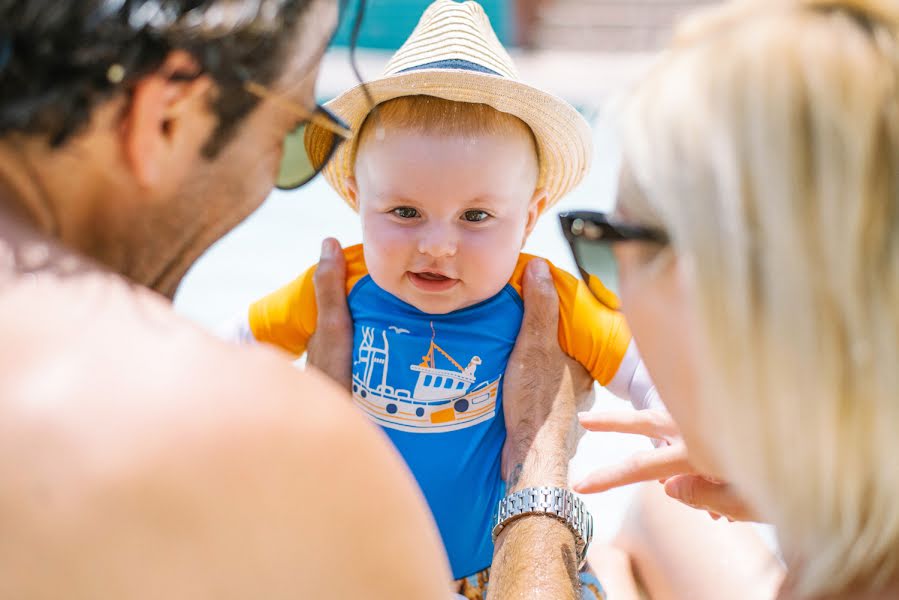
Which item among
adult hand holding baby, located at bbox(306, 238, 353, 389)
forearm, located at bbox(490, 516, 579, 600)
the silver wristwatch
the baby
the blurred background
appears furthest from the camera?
the blurred background

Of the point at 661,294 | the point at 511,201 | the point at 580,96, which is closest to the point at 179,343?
the point at 661,294

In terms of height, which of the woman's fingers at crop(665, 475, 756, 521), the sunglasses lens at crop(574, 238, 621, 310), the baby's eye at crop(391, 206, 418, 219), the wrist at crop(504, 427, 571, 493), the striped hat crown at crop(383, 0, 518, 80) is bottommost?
the wrist at crop(504, 427, 571, 493)

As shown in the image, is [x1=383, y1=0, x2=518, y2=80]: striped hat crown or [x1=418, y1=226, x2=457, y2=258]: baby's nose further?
[x1=383, y1=0, x2=518, y2=80]: striped hat crown

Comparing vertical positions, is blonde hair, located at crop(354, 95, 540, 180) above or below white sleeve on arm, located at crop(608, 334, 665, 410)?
above

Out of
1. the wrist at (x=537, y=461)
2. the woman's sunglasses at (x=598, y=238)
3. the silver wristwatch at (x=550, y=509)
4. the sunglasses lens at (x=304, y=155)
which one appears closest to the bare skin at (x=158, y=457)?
the sunglasses lens at (x=304, y=155)

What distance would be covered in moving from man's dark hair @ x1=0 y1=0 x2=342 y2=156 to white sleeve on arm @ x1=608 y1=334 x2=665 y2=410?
5.41 ft

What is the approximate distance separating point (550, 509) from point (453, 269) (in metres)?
0.73

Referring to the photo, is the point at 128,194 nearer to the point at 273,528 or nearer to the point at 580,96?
the point at 273,528

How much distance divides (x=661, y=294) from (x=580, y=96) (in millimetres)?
11036

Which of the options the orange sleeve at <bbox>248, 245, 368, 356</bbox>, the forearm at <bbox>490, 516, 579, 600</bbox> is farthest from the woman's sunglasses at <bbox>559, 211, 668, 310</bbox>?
the orange sleeve at <bbox>248, 245, 368, 356</bbox>

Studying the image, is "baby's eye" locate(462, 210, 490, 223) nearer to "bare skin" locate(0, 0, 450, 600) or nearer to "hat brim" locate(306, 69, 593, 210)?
"hat brim" locate(306, 69, 593, 210)

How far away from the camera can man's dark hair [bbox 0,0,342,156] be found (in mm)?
1286

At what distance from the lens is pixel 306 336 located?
290 centimetres

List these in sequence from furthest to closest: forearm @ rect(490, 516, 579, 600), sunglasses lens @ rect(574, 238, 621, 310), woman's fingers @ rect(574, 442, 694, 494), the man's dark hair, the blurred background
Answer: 1. the blurred background
2. forearm @ rect(490, 516, 579, 600)
3. woman's fingers @ rect(574, 442, 694, 494)
4. sunglasses lens @ rect(574, 238, 621, 310)
5. the man's dark hair
